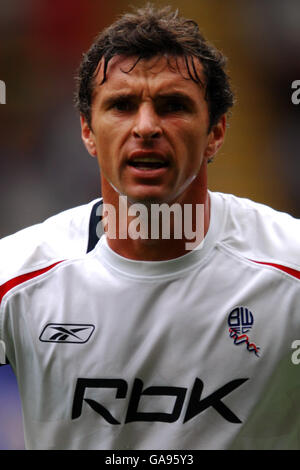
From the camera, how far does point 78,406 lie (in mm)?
2281

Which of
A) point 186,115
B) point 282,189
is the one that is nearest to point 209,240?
point 186,115

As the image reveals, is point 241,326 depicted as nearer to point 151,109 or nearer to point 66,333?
point 66,333

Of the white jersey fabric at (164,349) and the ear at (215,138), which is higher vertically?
the ear at (215,138)

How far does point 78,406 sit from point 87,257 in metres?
0.55

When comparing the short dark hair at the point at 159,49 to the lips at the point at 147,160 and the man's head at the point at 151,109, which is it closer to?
the man's head at the point at 151,109

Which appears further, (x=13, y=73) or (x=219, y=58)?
(x=13, y=73)

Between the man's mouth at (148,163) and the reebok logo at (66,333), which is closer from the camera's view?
the man's mouth at (148,163)

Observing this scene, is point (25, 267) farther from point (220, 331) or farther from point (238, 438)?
point (238, 438)

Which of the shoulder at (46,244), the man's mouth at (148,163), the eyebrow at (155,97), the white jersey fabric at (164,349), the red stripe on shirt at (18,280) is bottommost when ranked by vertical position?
the white jersey fabric at (164,349)

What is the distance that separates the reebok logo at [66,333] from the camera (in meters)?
2.29

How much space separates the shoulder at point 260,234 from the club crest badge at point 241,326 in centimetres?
21

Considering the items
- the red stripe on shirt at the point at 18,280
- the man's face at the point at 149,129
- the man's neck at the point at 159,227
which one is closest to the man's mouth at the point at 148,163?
the man's face at the point at 149,129

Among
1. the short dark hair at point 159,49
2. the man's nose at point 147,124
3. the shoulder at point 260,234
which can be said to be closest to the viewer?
the man's nose at point 147,124

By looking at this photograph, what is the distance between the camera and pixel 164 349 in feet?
7.41
